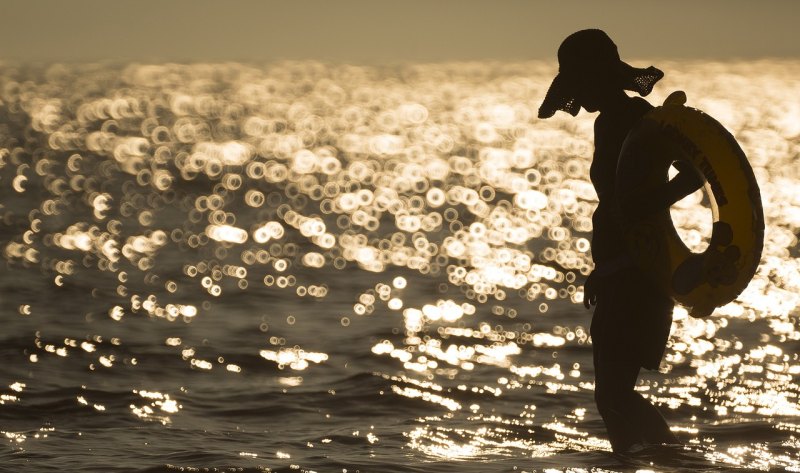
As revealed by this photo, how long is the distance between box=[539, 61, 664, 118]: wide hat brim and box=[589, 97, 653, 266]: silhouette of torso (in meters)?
0.11

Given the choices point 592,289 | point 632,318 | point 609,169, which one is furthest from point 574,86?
point 632,318

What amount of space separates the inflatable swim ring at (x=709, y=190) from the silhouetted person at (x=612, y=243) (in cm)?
→ 16

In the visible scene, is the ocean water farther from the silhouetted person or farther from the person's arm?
the person's arm

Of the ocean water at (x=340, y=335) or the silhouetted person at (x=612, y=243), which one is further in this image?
the ocean water at (x=340, y=335)

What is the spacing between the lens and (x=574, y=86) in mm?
7703

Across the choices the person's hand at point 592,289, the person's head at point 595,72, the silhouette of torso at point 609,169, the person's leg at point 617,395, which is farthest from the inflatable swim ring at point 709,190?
the person's leg at point 617,395

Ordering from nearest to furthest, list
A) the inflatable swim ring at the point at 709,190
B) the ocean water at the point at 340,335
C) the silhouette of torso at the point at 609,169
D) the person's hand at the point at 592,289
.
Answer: the inflatable swim ring at the point at 709,190, the silhouette of torso at the point at 609,169, the person's hand at the point at 592,289, the ocean water at the point at 340,335

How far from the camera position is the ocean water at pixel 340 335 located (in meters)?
9.26

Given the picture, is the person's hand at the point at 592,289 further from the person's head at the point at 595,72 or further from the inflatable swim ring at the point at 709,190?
the person's head at the point at 595,72

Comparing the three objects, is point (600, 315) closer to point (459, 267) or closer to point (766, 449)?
point (766, 449)

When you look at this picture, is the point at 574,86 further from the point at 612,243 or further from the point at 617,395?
the point at 617,395

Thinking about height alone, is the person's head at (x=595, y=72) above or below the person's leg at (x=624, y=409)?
above

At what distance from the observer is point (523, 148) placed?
6700 cm

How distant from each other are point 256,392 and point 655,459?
4.22 m
